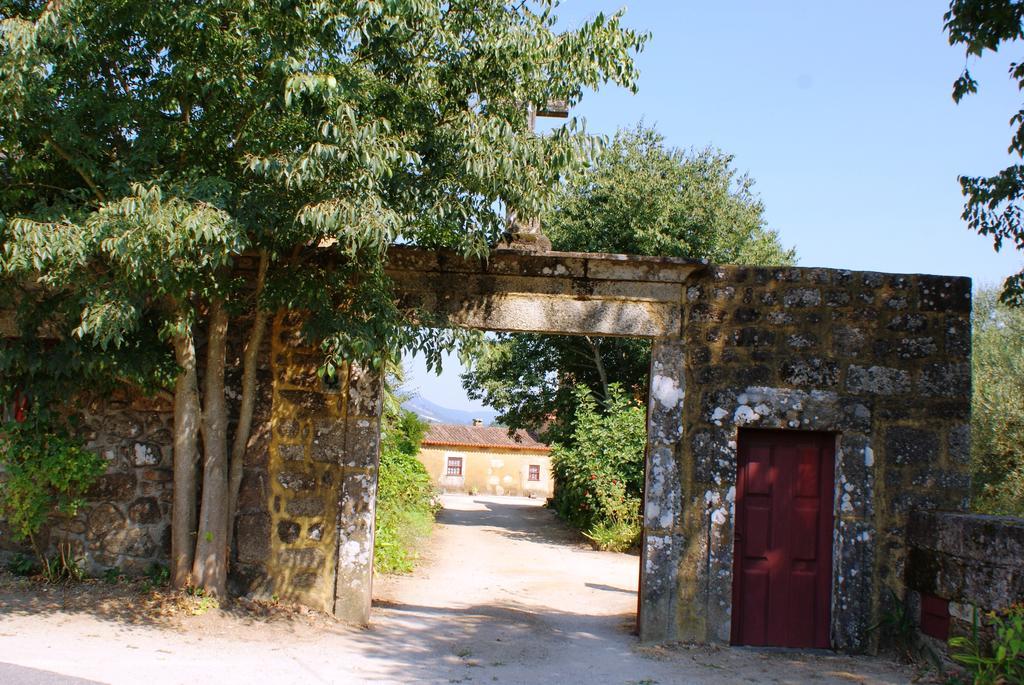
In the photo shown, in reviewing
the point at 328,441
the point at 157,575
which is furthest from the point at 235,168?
the point at 157,575

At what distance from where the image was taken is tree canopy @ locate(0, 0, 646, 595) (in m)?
5.11

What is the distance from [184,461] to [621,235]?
469 inches

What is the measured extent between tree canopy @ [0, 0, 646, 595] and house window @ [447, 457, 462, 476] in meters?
31.2

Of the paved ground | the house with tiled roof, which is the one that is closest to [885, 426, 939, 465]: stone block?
the paved ground

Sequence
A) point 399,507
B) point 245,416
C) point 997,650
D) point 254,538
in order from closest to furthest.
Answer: point 997,650, point 245,416, point 254,538, point 399,507

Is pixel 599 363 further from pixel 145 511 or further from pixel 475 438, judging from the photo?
pixel 475 438

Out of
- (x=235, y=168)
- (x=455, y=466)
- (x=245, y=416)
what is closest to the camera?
(x=235, y=168)

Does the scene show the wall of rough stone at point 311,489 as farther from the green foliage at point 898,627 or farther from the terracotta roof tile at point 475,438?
the terracotta roof tile at point 475,438

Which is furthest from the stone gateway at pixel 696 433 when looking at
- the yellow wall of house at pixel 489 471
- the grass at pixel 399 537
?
the yellow wall of house at pixel 489 471

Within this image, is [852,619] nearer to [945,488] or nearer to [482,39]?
[945,488]

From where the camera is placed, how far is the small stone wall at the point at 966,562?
532cm

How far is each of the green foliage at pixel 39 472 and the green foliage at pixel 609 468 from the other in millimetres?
9070

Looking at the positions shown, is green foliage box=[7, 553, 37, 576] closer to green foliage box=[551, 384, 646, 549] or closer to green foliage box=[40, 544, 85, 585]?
green foliage box=[40, 544, 85, 585]

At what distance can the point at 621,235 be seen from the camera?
55.5 ft
